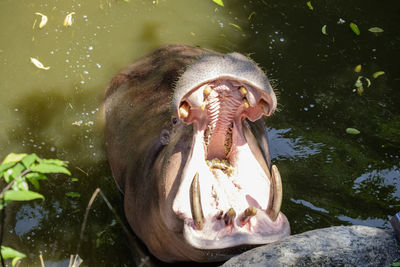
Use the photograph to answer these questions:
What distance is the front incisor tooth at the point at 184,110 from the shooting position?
334 centimetres

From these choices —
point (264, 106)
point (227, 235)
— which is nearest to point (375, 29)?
point (264, 106)

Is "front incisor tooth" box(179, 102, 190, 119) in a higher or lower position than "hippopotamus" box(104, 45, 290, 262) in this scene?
higher

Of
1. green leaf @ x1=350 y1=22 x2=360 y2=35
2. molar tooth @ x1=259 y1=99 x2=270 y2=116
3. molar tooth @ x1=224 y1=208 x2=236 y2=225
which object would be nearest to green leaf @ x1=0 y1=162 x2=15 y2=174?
molar tooth @ x1=224 y1=208 x2=236 y2=225

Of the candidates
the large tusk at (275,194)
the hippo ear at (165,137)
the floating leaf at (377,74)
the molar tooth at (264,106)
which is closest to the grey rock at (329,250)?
the large tusk at (275,194)

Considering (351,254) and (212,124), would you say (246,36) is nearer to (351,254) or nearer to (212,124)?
(212,124)

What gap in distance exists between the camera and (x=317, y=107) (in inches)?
242

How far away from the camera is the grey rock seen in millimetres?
3252

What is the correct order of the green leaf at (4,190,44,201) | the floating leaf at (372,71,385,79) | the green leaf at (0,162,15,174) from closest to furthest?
the green leaf at (4,190,44,201)
the green leaf at (0,162,15,174)
the floating leaf at (372,71,385,79)

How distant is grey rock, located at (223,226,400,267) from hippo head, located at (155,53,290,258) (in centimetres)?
13

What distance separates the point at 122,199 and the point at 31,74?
200cm

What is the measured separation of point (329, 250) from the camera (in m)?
3.31

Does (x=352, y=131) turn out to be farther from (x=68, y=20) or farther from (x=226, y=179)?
(x=68, y=20)

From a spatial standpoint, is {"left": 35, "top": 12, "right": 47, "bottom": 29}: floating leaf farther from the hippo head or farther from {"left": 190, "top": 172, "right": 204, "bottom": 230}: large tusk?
{"left": 190, "top": 172, "right": 204, "bottom": 230}: large tusk

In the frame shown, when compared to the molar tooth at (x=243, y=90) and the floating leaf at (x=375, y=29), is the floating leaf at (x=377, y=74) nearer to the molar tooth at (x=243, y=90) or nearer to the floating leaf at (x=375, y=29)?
the floating leaf at (x=375, y=29)
